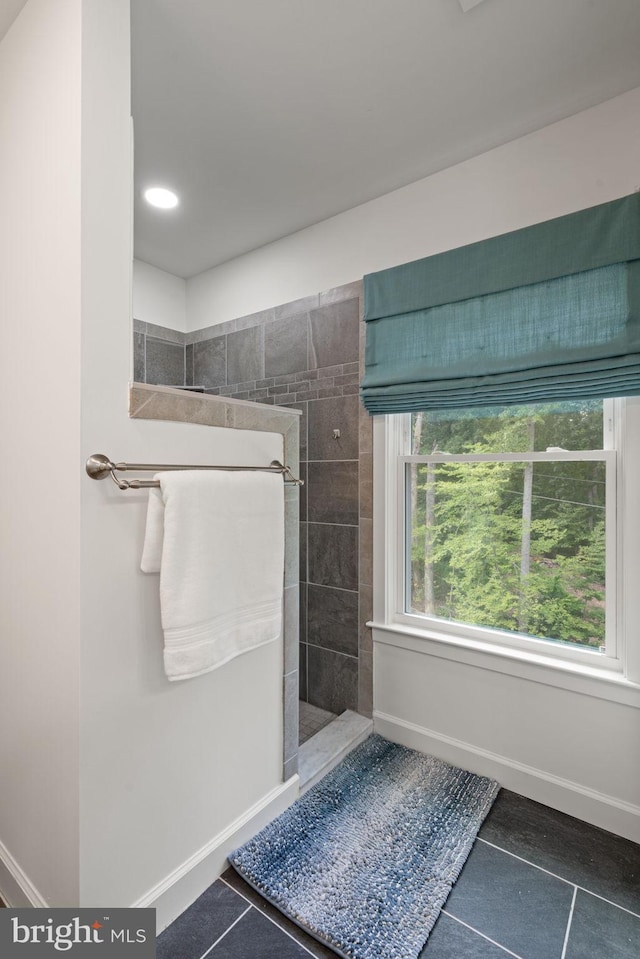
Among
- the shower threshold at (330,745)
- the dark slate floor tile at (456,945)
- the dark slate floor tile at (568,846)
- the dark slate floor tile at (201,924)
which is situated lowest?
the dark slate floor tile at (456,945)

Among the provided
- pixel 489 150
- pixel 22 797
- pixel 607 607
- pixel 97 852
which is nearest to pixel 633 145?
pixel 489 150

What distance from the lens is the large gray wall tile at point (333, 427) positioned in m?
2.23

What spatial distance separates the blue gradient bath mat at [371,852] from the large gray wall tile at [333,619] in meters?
0.51

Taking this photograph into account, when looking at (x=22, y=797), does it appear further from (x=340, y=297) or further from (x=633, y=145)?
(x=633, y=145)

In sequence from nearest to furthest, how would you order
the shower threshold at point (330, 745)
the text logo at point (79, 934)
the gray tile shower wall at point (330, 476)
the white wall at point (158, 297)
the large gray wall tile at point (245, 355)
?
the text logo at point (79, 934) < the shower threshold at point (330, 745) < the gray tile shower wall at point (330, 476) < the large gray wall tile at point (245, 355) < the white wall at point (158, 297)

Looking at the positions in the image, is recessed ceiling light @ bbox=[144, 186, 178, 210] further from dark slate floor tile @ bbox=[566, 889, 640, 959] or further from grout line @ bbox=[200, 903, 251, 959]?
dark slate floor tile @ bbox=[566, 889, 640, 959]

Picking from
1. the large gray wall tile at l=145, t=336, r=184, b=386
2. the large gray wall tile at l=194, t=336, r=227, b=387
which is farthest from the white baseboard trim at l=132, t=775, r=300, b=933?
the large gray wall tile at l=145, t=336, r=184, b=386

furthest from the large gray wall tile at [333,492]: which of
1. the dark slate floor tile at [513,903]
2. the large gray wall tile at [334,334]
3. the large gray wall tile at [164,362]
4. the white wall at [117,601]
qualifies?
the dark slate floor tile at [513,903]

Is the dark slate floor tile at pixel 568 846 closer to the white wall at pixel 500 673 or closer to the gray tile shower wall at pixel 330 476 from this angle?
the white wall at pixel 500 673

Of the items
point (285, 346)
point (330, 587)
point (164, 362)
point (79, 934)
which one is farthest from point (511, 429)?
point (164, 362)

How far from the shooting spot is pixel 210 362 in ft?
9.54

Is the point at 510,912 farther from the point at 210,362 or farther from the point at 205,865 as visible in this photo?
the point at 210,362

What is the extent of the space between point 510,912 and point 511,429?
154cm

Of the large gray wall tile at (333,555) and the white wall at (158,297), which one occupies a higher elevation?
the white wall at (158,297)
